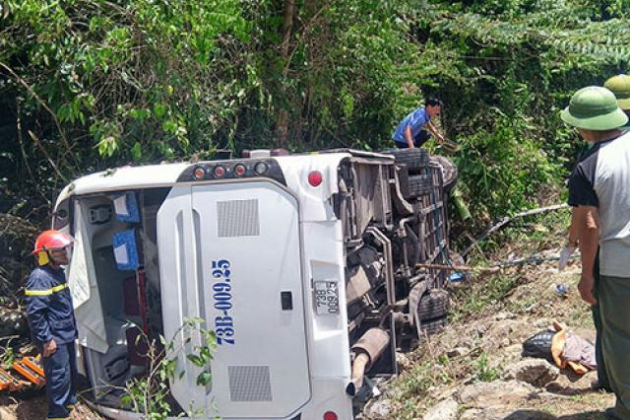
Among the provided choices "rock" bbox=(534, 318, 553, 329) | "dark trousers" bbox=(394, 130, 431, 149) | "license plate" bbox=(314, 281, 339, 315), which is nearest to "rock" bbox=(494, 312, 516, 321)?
"rock" bbox=(534, 318, 553, 329)

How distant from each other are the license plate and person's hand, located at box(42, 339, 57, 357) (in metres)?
2.17

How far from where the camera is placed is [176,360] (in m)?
4.87

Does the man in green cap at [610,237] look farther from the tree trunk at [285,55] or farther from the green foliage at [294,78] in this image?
the tree trunk at [285,55]

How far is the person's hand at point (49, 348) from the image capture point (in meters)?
Answer: 5.62

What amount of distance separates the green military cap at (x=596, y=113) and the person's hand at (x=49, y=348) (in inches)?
155

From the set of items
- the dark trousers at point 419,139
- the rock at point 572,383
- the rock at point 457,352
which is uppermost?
the dark trousers at point 419,139

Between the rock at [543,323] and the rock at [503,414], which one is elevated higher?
the rock at [543,323]

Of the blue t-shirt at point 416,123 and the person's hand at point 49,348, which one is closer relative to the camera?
the person's hand at point 49,348

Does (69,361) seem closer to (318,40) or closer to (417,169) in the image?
(417,169)

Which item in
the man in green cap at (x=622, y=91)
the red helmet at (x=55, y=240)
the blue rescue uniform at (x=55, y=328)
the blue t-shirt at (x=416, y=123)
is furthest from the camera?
the blue t-shirt at (x=416, y=123)

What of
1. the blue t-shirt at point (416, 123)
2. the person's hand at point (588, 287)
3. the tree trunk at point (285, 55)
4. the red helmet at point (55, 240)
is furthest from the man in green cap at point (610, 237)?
the tree trunk at point (285, 55)

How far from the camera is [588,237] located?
3.87 m

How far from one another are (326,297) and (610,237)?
5.74ft

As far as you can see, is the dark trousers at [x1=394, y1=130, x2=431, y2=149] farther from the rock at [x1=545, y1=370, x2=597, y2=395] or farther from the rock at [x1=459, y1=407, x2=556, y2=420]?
the rock at [x1=459, y1=407, x2=556, y2=420]
